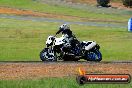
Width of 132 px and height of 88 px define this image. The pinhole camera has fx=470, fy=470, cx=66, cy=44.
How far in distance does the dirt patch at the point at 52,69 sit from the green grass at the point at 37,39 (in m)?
5.58

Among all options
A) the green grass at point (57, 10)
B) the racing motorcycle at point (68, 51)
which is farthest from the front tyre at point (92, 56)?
the green grass at point (57, 10)

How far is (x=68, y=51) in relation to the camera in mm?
22922

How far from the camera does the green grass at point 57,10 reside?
6738 centimetres

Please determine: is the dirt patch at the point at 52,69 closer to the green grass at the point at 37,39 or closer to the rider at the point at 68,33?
the rider at the point at 68,33

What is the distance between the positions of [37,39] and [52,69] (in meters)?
21.0

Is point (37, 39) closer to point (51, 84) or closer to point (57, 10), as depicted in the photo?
point (51, 84)

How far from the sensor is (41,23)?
54812 millimetres

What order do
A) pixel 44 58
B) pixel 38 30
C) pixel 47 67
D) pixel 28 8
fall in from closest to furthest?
pixel 47 67, pixel 44 58, pixel 38 30, pixel 28 8

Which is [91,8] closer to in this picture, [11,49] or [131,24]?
[131,24]

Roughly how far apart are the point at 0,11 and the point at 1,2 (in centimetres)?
1030

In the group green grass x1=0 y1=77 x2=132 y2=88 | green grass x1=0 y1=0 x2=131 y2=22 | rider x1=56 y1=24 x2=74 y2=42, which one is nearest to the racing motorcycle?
rider x1=56 y1=24 x2=74 y2=42

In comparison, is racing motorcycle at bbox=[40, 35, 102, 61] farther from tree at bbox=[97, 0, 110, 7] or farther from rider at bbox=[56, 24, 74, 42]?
tree at bbox=[97, 0, 110, 7]

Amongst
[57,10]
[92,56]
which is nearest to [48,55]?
[92,56]

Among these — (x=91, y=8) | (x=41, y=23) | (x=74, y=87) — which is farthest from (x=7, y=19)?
(x=74, y=87)
